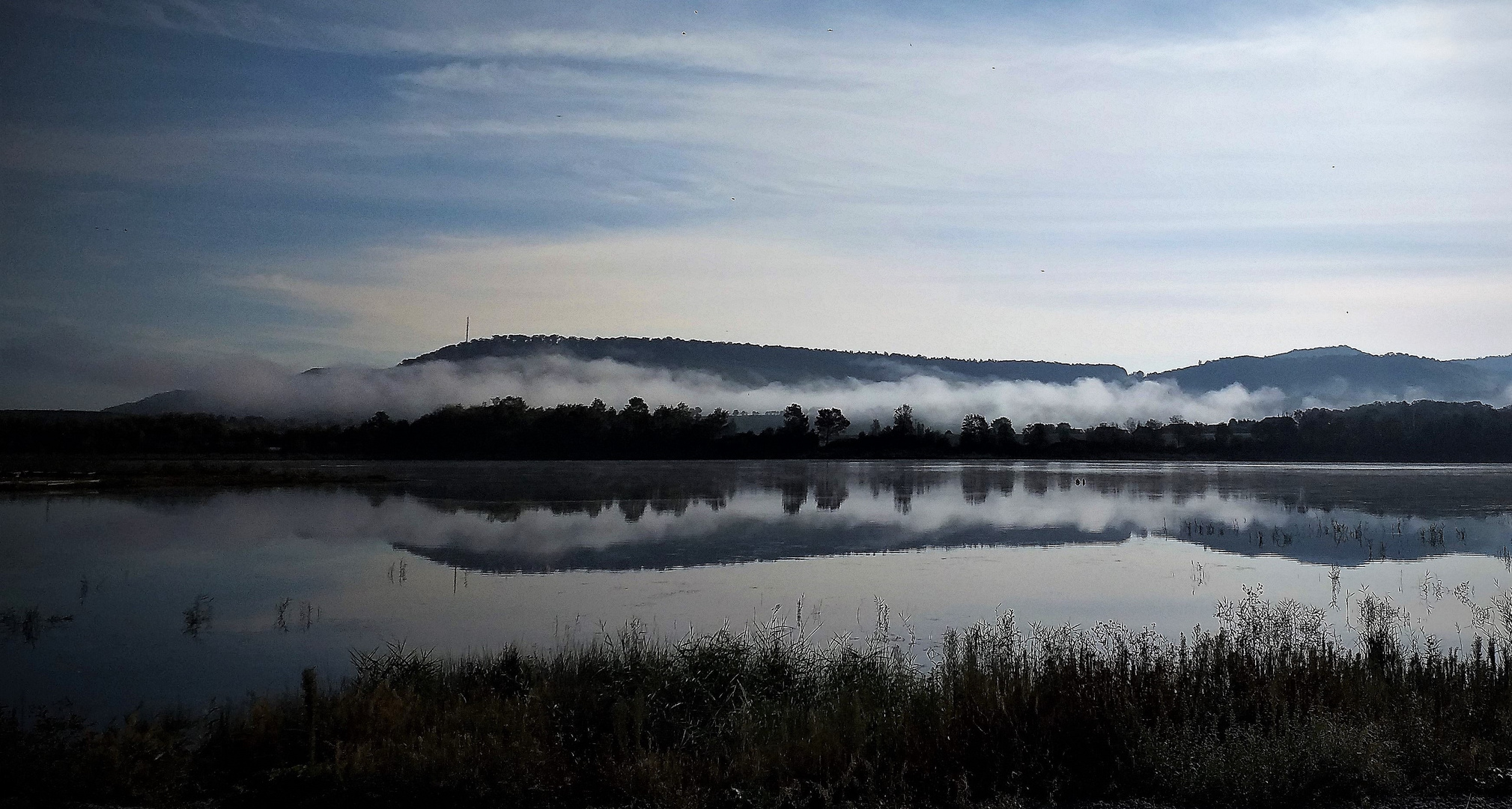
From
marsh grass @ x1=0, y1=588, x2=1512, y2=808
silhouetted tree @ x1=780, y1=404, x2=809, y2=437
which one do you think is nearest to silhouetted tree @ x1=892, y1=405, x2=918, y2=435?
silhouetted tree @ x1=780, y1=404, x2=809, y2=437

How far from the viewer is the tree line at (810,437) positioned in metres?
76.3

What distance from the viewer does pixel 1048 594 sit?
617 inches

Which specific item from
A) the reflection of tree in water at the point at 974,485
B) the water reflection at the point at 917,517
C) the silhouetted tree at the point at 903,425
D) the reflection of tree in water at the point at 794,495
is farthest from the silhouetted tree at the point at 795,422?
the reflection of tree in water at the point at 794,495

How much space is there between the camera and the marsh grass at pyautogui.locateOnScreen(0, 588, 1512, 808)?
6156 millimetres

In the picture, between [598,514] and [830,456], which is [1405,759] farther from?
[830,456]

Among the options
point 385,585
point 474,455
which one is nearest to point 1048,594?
point 385,585

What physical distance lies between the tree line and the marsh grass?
62597 millimetres

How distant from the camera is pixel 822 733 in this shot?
7.07 metres

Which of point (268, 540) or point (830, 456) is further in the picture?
point (830, 456)

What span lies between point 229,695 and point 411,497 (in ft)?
87.8

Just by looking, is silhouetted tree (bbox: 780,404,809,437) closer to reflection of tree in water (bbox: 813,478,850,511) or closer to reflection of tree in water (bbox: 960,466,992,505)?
reflection of tree in water (bbox: 960,466,992,505)

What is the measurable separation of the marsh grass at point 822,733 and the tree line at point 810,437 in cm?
6260

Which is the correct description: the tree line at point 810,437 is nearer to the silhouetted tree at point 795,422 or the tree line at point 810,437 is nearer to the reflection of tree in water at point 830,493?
the silhouetted tree at point 795,422

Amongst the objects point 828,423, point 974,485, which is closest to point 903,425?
point 828,423
